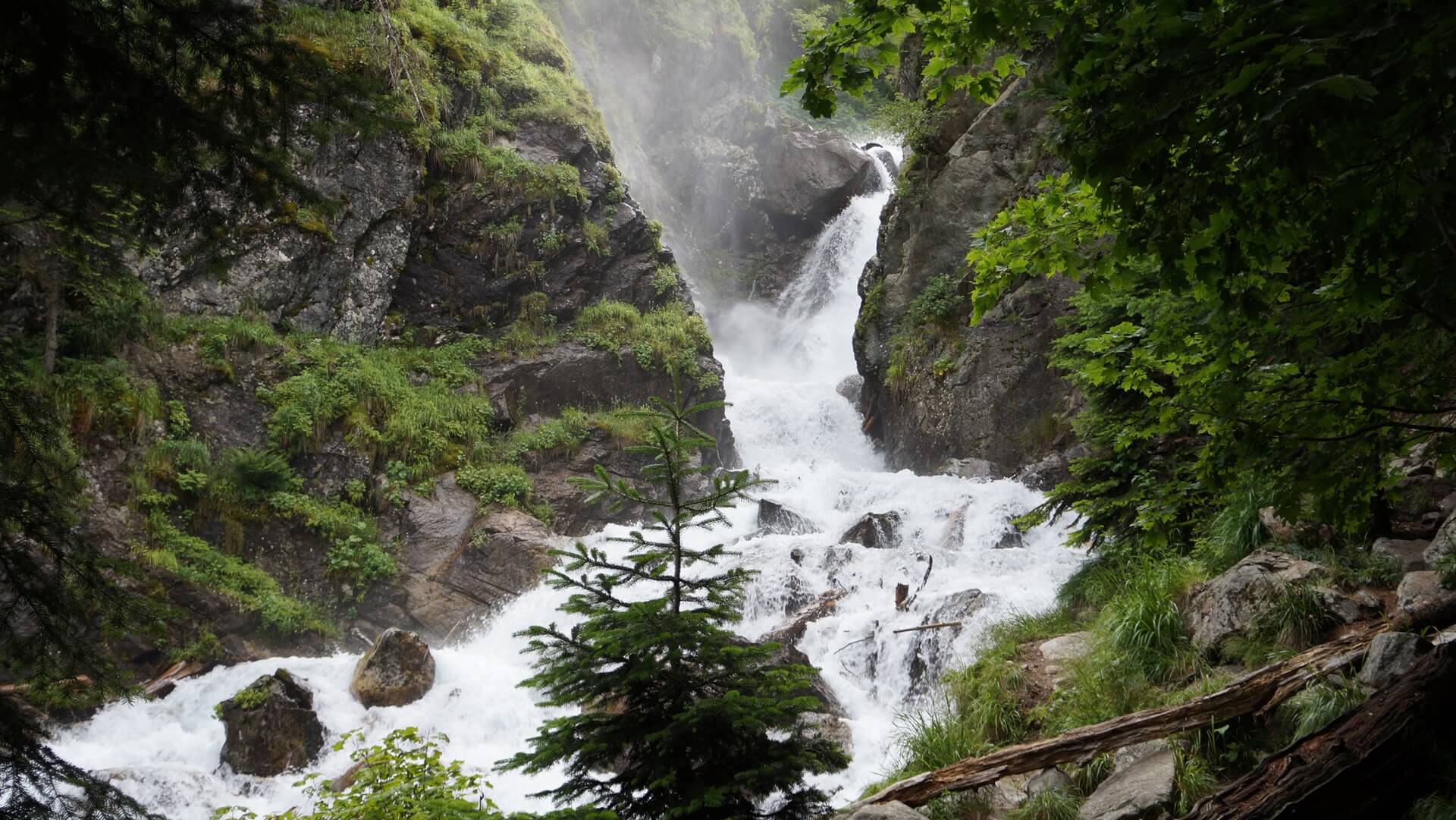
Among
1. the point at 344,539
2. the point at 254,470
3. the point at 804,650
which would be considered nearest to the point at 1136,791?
the point at 804,650

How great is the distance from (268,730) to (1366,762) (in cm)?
945

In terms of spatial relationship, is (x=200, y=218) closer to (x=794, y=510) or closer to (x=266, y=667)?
(x=266, y=667)

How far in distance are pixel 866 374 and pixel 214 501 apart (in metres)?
13.4

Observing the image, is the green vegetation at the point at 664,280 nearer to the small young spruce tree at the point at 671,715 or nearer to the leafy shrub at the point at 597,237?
the leafy shrub at the point at 597,237

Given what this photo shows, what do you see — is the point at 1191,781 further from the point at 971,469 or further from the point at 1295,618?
the point at 971,469

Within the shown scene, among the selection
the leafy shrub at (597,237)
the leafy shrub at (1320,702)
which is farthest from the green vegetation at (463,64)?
the leafy shrub at (1320,702)

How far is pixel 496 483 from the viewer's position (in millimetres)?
14211

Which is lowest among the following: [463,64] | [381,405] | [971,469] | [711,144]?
[971,469]

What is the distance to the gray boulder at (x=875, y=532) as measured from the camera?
469 inches

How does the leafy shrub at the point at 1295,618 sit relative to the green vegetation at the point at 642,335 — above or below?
below

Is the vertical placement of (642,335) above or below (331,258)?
below

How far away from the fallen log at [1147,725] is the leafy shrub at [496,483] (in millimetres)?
10832

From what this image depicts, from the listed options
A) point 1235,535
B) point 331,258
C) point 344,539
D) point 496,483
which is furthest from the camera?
point 331,258

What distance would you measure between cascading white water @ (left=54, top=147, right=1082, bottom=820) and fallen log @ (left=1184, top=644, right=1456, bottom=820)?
101 inches
